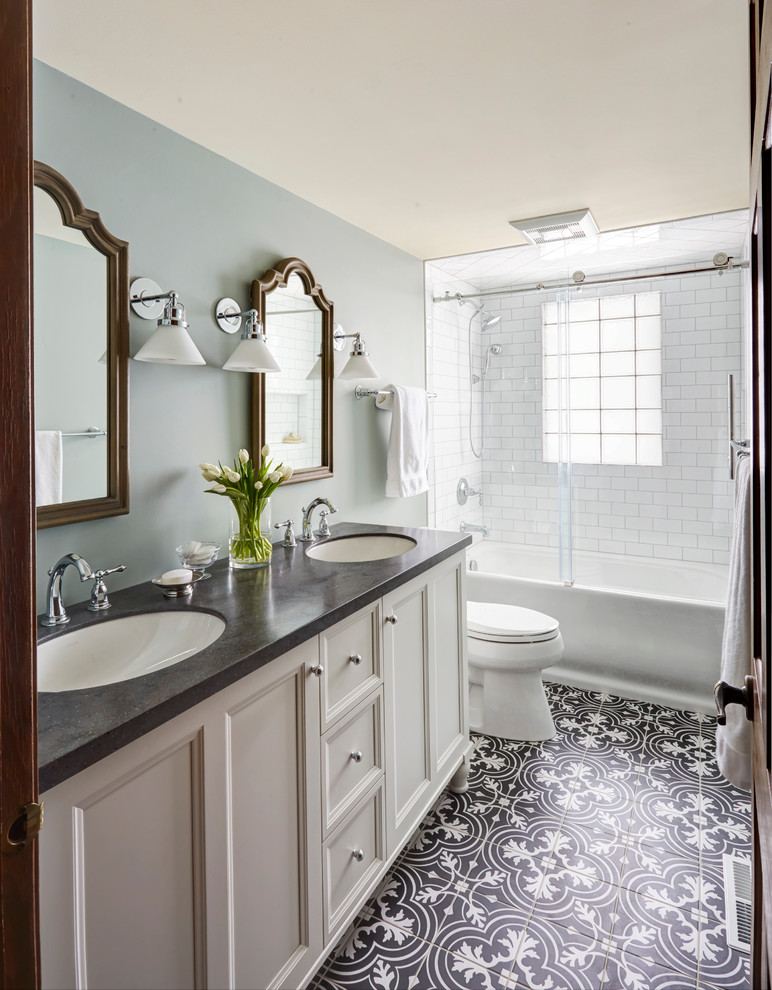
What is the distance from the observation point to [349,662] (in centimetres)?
156

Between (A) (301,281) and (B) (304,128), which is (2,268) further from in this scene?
(A) (301,281)

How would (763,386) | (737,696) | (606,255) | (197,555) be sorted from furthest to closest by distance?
(606,255), (197,555), (737,696), (763,386)

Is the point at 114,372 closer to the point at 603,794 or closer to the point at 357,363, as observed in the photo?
the point at 357,363

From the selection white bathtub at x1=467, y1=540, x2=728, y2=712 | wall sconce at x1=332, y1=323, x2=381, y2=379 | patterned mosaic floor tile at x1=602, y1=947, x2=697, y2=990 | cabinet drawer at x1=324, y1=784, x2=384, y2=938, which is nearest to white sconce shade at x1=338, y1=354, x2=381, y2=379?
wall sconce at x1=332, y1=323, x2=381, y2=379

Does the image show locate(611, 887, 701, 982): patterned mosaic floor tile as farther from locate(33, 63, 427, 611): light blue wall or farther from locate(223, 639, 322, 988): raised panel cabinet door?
locate(33, 63, 427, 611): light blue wall

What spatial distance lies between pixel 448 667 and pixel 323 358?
4.37ft

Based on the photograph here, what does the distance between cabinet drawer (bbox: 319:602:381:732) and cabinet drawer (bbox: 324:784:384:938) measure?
31 cm

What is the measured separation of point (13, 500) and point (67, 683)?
954 mm

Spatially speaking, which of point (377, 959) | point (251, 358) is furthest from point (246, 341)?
point (377, 959)

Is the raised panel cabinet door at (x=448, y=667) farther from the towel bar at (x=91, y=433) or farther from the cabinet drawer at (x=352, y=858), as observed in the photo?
the towel bar at (x=91, y=433)

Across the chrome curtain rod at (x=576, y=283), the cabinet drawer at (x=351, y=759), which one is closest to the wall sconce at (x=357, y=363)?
the chrome curtain rod at (x=576, y=283)

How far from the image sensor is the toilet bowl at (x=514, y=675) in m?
2.62

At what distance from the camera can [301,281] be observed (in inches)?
91.3

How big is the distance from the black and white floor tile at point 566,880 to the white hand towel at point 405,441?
1259 millimetres
